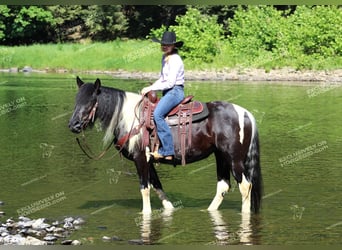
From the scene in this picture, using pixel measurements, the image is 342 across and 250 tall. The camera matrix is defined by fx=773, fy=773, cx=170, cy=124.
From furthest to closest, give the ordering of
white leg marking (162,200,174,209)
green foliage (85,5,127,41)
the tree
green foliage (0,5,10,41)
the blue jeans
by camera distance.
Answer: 1. green foliage (85,5,127,41)
2. the tree
3. green foliage (0,5,10,41)
4. white leg marking (162,200,174,209)
5. the blue jeans

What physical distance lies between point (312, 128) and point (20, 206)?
11.7 m

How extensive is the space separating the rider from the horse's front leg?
0.32 meters

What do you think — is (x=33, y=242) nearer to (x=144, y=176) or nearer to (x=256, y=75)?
(x=144, y=176)

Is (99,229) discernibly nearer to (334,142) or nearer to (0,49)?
(334,142)

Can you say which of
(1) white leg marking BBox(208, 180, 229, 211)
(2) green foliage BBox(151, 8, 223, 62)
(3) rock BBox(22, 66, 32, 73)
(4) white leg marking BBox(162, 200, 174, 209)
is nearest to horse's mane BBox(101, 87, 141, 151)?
(4) white leg marking BBox(162, 200, 174, 209)

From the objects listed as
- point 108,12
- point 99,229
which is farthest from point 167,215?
point 108,12

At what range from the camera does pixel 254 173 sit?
1139 centimetres

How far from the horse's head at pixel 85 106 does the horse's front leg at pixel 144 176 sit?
2.89 feet

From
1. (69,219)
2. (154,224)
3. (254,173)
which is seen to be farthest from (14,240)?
(254,173)

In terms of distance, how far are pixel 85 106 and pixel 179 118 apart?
1.37 meters

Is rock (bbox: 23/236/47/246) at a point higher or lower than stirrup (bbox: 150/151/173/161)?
lower

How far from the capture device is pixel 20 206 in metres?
11.8

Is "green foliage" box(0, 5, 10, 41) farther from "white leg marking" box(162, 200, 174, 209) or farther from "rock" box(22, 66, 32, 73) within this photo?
"white leg marking" box(162, 200, 174, 209)

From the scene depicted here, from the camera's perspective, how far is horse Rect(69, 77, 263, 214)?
442 inches
